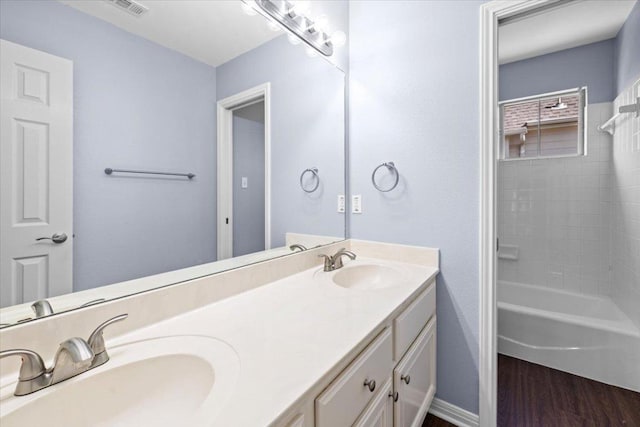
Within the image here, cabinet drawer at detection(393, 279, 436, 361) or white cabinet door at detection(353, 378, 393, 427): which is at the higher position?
cabinet drawer at detection(393, 279, 436, 361)

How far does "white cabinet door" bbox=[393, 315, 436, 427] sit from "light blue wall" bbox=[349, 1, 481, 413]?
13cm

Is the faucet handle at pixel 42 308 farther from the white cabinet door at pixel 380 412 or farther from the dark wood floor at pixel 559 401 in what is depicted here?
the dark wood floor at pixel 559 401

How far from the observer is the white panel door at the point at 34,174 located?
63cm

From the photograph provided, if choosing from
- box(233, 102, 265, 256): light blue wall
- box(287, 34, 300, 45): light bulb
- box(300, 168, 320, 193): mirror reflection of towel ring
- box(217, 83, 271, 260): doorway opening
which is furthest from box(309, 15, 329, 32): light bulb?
Result: box(300, 168, 320, 193): mirror reflection of towel ring

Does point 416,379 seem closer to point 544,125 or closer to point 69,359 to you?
point 69,359

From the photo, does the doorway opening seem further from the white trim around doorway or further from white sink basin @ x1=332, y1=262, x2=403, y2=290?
the white trim around doorway

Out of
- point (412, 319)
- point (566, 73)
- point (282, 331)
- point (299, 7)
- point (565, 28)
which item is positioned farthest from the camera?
point (566, 73)

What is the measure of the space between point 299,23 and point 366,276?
1.39 meters

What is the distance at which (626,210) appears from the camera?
7.00 ft

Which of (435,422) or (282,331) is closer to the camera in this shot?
(282,331)

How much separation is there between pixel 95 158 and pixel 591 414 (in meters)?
2.56

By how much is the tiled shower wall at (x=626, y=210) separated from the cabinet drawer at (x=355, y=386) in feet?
7.00

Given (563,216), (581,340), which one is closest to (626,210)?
(563,216)

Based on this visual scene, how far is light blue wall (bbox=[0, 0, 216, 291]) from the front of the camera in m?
0.72
